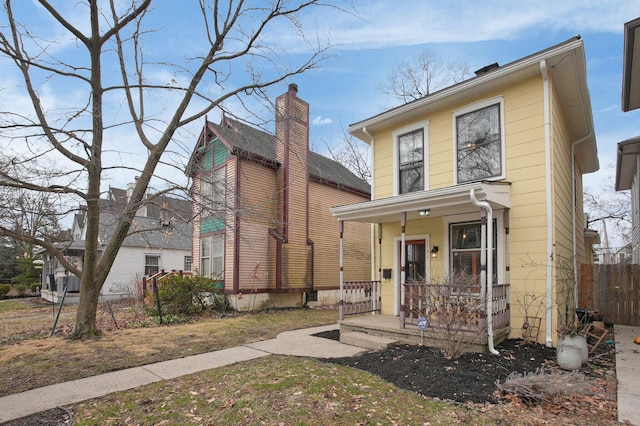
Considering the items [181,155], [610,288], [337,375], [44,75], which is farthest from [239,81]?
[610,288]

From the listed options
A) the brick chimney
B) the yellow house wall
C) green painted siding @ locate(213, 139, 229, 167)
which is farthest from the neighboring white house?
the yellow house wall

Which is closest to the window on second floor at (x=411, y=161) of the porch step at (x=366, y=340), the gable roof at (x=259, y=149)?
the porch step at (x=366, y=340)

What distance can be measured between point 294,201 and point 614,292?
9.85 metres

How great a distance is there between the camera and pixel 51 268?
70.9ft

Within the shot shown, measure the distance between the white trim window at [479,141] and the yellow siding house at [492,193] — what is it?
21mm

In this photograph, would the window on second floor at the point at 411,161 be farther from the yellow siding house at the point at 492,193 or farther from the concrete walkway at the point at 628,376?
the concrete walkway at the point at 628,376

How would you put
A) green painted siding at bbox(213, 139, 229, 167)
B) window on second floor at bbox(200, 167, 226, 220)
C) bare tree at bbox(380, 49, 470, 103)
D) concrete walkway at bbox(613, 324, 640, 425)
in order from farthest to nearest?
bare tree at bbox(380, 49, 470, 103) → green painted siding at bbox(213, 139, 229, 167) → window on second floor at bbox(200, 167, 226, 220) → concrete walkway at bbox(613, 324, 640, 425)

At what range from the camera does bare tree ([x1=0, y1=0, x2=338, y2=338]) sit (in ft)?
22.7

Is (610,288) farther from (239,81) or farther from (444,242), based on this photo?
(239,81)

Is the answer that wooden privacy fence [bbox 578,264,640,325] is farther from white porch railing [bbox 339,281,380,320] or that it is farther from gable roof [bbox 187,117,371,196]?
gable roof [bbox 187,117,371,196]

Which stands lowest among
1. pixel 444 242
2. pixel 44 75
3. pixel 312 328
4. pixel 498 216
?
pixel 312 328

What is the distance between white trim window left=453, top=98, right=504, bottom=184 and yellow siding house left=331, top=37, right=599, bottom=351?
0.07 feet

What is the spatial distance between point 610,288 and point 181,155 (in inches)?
428

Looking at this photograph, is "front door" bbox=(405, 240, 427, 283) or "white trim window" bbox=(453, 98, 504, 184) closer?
"white trim window" bbox=(453, 98, 504, 184)
